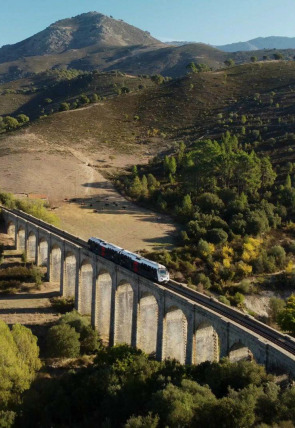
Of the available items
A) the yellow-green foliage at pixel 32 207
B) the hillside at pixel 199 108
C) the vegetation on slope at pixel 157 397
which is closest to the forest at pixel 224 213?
the yellow-green foliage at pixel 32 207

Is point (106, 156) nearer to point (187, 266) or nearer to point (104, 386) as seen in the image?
point (187, 266)

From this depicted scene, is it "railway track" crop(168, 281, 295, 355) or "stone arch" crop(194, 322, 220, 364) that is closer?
"railway track" crop(168, 281, 295, 355)

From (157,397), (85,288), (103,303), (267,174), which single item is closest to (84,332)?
(103,303)

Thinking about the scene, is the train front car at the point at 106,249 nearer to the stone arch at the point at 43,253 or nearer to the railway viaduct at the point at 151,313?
the railway viaduct at the point at 151,313

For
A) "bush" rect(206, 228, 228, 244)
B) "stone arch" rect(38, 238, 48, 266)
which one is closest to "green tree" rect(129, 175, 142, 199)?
"bush" rect(206, 228, 228, 244)

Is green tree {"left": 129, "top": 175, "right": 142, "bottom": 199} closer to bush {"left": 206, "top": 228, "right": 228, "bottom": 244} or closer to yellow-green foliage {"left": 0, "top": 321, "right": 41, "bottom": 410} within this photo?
bush {"left": 206, "top": 228, "right": 228, "bottom": 244}

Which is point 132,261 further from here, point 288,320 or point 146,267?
point 288,320
